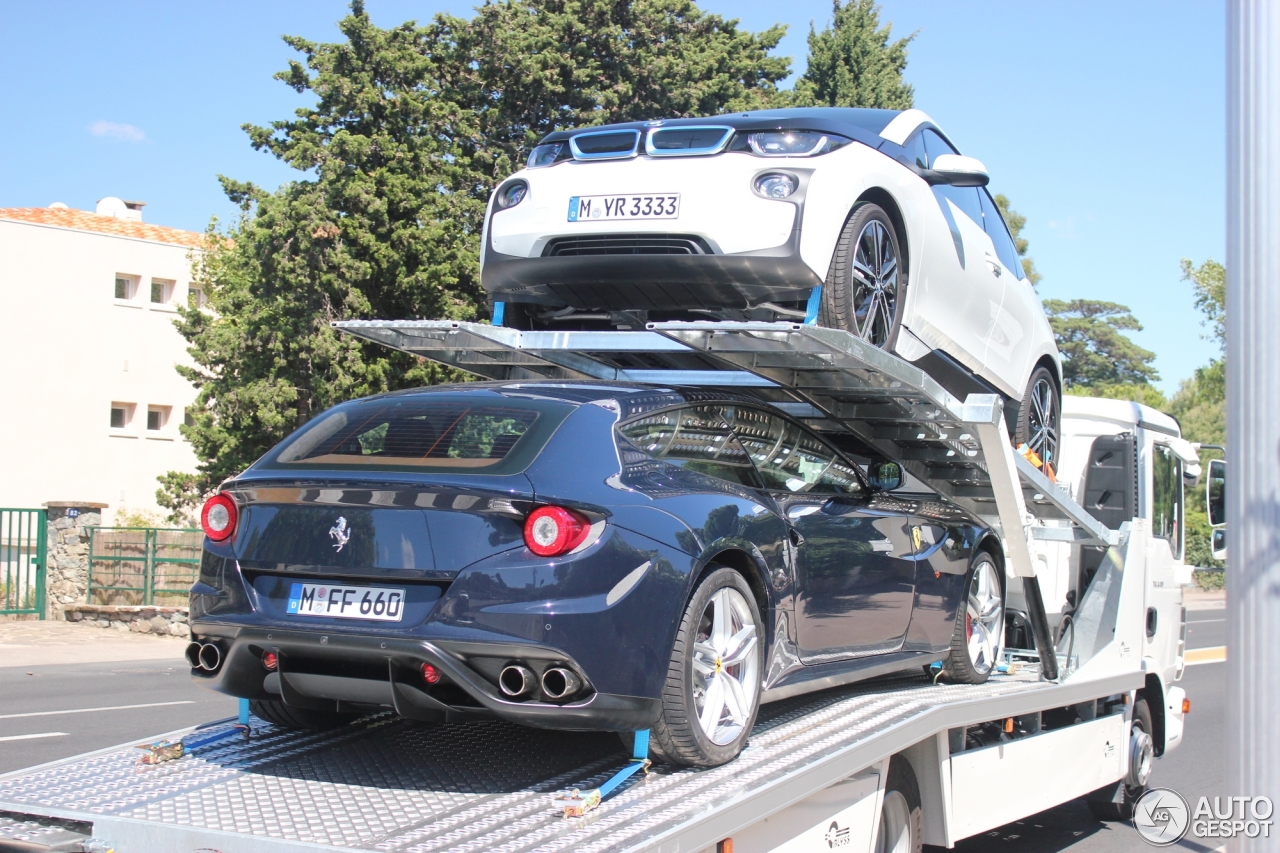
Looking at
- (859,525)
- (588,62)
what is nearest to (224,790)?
(859,525)

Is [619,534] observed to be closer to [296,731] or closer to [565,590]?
[565,590]

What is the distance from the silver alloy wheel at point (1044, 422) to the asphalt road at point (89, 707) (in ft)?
19.3

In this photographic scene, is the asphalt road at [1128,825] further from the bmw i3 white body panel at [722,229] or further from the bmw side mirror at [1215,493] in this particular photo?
the bmw i3 white body panel at [722,229]

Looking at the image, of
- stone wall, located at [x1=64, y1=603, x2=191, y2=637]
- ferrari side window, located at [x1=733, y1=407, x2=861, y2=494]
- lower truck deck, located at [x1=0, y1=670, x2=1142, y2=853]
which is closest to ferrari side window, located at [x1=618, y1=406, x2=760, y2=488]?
ferrari side window, located at [x1=733, y1=407, x2=861, y2=494]

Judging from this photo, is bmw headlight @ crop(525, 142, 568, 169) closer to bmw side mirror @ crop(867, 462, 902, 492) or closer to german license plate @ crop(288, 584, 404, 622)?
bmw side mirror @ crop(867, 462, 902, 492)

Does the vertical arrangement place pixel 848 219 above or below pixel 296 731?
above

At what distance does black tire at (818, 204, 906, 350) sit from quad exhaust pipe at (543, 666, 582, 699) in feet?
7.09

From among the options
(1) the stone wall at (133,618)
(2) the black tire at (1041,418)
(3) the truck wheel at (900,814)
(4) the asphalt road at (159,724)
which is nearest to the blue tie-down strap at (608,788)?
(3) the truck wheel at (900,814)

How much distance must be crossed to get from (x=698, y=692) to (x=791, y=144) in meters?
2.71

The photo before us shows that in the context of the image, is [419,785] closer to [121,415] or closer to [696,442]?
[696,442]

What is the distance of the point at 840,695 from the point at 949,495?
1544 millimetres

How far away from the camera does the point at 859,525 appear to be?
5.34 m

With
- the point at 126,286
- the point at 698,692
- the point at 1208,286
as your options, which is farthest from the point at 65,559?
the point at 1208,286

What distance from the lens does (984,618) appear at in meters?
6.77
